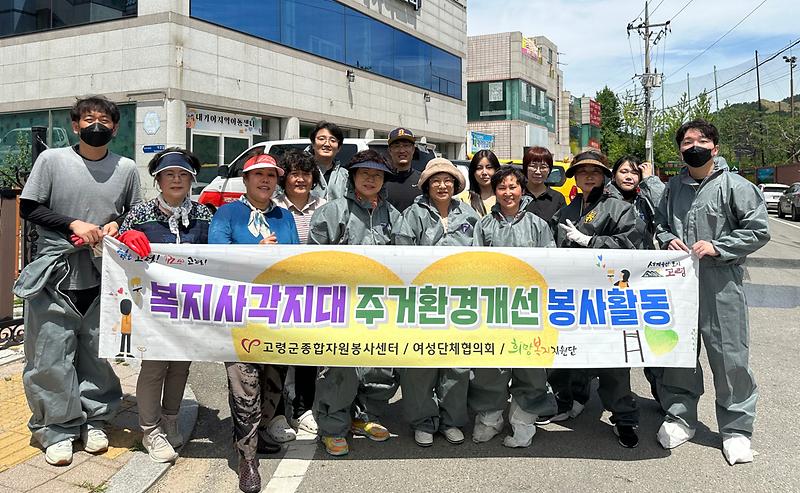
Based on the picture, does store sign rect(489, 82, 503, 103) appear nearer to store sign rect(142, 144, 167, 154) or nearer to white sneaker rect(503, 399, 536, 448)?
store sign rect(142, 144, 167, 154)

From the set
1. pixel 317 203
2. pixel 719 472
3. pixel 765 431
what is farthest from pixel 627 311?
pixel 317 203

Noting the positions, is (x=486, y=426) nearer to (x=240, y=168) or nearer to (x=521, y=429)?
(x=521, y=429)

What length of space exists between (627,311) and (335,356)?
188cm

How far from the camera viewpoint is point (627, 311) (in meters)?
3.83

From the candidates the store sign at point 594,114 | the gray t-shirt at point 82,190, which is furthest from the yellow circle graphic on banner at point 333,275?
the store sign at point 594,114

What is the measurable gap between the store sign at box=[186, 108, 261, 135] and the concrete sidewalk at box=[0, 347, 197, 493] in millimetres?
11184

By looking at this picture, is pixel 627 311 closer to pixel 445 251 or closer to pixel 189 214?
pixel 445 251

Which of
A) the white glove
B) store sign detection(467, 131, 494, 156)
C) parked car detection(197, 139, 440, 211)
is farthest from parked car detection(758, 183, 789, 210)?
the white glove

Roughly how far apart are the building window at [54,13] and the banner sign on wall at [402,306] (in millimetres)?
13298

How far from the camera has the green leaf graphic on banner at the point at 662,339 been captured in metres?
3.81

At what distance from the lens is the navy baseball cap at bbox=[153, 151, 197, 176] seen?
369 cm

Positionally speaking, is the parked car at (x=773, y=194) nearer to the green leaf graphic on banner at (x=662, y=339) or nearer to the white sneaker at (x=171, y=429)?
the green leaf graphic on banner at (x=662, y=339)

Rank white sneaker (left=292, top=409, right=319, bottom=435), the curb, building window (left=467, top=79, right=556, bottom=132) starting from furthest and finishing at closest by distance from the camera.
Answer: building window (left=467, top=79, right=556, bottom=132) → white sneaker (left=292, top=409, right=319, bottom=435) → the curb

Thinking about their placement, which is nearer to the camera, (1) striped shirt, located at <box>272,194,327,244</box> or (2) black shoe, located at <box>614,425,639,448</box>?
(2) black shoe, located at <box>614,425,639,448</box>
